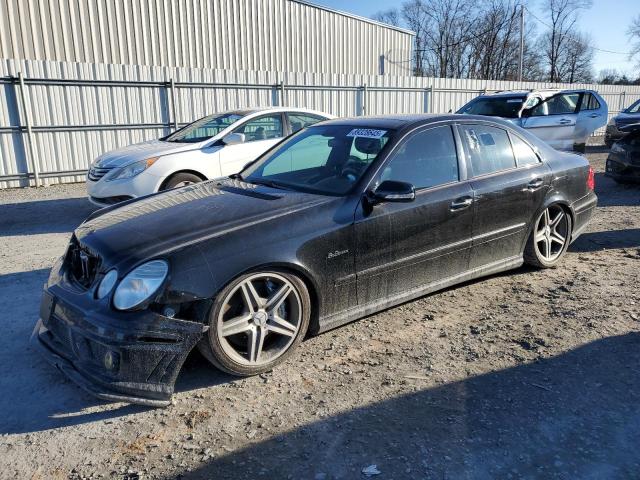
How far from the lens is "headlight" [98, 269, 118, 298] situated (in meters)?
2.84

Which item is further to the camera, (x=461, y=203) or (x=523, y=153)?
(x=523, y=153)

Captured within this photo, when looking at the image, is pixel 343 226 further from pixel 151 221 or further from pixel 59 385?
pixel 59 385

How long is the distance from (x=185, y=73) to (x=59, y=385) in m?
10.7

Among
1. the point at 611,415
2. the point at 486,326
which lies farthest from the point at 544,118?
the point at 611,415

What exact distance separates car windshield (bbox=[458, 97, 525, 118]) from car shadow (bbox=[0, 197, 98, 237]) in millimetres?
8237

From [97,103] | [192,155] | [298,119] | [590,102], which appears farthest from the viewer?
[590,102]

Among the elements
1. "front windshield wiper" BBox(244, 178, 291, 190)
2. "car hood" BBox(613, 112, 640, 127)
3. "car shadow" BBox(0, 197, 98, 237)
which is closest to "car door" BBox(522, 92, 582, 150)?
"car hood" BBox(613, 112, 640, 127)

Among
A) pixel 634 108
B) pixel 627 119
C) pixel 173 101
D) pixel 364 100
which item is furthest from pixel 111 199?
pixel 634 108

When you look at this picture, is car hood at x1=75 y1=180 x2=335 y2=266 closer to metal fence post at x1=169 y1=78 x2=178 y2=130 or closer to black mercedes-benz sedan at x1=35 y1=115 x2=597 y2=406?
→ black mercedes-benz sedan at x1=35 y1=115 x2=597 y2=406

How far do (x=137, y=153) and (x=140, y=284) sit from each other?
16.4 ft

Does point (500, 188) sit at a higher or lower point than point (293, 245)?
higher

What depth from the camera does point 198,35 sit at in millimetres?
17891

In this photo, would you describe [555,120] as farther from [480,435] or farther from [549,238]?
[480,435]

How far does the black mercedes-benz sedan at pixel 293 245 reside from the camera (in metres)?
2.82
